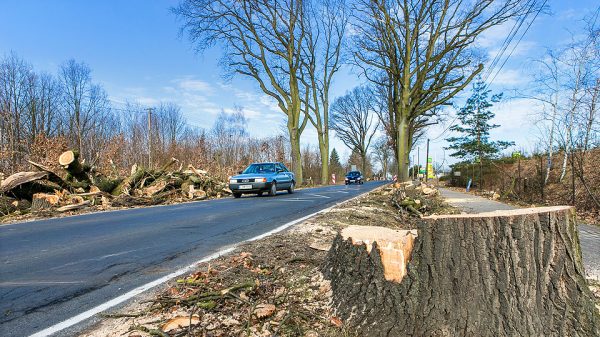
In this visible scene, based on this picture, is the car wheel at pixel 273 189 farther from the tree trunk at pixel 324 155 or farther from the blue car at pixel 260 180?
the tree trunk at pixel 324 155

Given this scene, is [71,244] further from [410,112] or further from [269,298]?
[410,112]

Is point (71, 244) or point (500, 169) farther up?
point (500, 169)

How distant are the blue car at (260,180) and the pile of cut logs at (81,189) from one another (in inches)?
70.7

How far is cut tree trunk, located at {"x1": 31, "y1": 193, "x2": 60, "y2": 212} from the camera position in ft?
34.2

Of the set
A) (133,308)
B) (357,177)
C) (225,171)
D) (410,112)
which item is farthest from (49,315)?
(357,177)

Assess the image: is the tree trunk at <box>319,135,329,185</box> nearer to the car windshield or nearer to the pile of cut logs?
the car windshield

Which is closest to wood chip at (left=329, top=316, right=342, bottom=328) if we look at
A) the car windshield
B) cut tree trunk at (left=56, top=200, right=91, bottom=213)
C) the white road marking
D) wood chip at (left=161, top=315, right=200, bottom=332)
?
wood chip at (left=161, top=315, right=200, bottom=332)

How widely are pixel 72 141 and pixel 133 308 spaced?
43.8 meters

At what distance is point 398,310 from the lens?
7.31 feet

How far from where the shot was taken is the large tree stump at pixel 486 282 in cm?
206

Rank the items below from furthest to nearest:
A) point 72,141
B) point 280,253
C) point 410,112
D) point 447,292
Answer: point 72,141, point 410,112, point 280,253, point 447,292

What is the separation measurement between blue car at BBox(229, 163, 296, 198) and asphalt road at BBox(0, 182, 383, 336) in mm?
6441

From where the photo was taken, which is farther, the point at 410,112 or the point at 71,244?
the point at 410,112

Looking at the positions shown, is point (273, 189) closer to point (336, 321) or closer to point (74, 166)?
point (74, 166)
